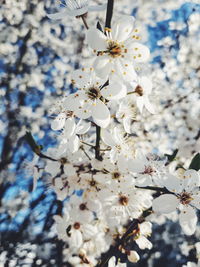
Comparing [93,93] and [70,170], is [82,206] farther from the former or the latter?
[93,93]

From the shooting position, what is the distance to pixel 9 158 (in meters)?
4.45

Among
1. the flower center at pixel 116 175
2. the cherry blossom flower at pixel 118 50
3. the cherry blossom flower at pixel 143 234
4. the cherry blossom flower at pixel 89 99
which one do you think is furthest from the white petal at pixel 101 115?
the cherry blossom flower at pixel 143 234

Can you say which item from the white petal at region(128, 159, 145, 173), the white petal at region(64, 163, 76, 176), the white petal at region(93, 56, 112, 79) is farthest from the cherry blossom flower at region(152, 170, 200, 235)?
the white petal at region(93, 56, 112, 79)

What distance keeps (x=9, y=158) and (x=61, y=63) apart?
6.92 ft

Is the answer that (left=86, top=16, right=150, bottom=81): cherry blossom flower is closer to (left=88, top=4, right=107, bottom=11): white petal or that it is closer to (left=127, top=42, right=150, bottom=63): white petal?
(left=127, top=42, right=150, bottom=63): white petal

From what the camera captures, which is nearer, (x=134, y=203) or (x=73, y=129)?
(x=73, y=129)

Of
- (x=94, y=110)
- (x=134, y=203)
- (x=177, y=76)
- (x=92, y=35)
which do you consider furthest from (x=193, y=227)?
(x=177, y=76)

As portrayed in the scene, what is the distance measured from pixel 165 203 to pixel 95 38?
2.63ft

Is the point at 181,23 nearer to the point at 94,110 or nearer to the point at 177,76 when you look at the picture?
the point at 177,76

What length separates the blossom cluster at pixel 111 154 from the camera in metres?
1.11

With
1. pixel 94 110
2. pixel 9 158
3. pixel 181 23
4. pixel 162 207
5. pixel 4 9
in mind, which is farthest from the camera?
pixel 181 23

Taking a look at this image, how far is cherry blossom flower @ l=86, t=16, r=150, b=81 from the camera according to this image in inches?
41.8

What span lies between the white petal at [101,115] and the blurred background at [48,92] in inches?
133

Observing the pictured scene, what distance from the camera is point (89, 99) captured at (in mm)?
1234
